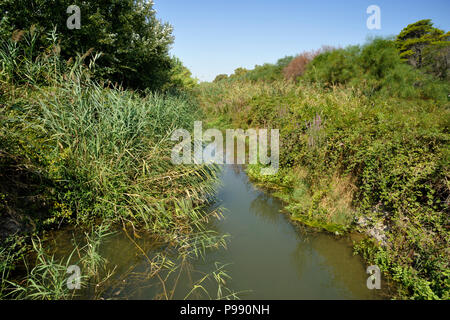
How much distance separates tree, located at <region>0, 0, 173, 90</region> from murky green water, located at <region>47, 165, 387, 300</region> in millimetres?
3962

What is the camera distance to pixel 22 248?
2477 mm

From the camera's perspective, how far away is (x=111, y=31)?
6758 millimetres

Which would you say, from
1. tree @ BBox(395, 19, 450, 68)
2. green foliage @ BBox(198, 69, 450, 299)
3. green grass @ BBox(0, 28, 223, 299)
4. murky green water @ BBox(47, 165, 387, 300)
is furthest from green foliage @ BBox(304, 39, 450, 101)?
tree @ BBox(395, 19, 450, 68)

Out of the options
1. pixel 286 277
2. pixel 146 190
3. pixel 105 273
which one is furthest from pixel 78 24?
pixel 286 277

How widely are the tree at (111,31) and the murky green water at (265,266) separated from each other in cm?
396

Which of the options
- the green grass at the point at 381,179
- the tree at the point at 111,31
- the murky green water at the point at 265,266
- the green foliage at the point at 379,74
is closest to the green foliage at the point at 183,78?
the tree at the point at 111,31

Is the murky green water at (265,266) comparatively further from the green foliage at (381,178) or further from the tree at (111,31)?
the tree at (111,31)

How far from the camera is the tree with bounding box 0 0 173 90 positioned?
17.3 ft

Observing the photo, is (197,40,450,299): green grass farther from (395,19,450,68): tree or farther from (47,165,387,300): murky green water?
(395,19,450,68): tree

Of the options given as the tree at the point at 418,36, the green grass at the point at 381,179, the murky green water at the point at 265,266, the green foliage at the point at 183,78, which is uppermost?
the tree at the point at 418,36

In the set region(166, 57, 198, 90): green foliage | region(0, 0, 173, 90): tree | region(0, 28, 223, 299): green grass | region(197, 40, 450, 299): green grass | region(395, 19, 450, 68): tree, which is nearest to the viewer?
region(197, 40, 450, 299): green grass

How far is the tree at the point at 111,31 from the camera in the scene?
5262 mm

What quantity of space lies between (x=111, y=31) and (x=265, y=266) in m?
7.45
